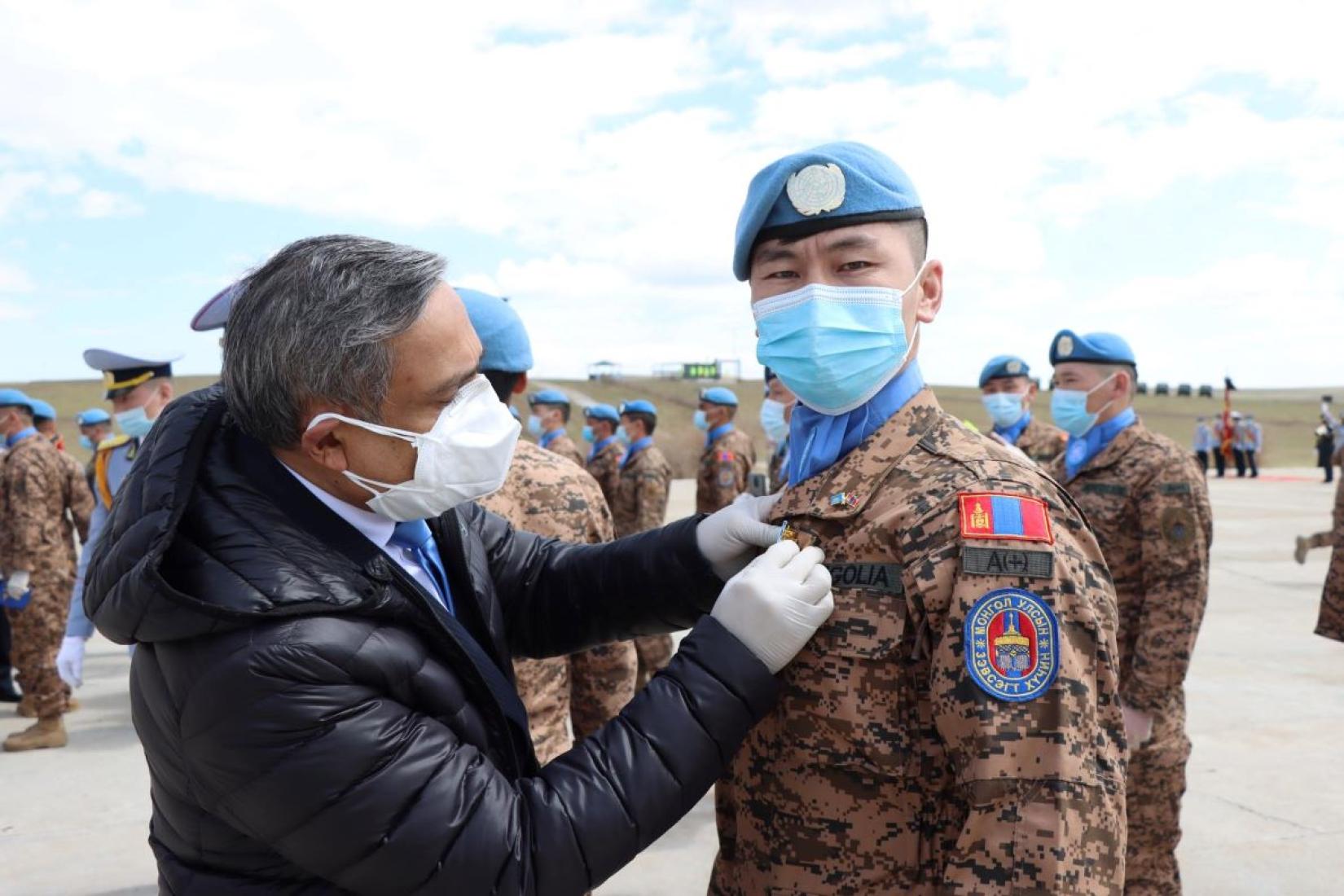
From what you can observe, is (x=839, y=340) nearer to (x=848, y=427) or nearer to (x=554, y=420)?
(x=848, y=427)

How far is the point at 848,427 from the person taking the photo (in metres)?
1.84

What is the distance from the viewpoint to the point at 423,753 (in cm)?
143

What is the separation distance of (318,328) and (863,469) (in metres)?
0.90

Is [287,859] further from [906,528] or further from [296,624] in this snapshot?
[906,528]

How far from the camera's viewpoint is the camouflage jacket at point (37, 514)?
7027 millimetres

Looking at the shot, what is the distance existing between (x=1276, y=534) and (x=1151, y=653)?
14141 millimetres

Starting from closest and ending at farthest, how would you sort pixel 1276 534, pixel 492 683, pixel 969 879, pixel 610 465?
pixel 969 879 → pixel 492 683 → pixel 610 465 → pixel 1276 534

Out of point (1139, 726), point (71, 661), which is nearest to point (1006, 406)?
point (1139, 726)

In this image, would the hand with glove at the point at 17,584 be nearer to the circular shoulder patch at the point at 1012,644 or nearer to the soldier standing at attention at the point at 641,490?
the soldier standing at attention at the point at 641,490

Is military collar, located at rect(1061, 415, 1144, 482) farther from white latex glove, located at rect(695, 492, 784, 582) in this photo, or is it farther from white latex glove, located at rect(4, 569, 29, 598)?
white latex glove, located at rect(4, 569, 29, 598)

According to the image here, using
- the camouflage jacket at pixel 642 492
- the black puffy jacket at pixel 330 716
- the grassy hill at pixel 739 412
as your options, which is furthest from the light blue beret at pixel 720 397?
the grassy hill at pixel 739 412

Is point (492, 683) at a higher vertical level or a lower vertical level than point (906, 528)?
lower

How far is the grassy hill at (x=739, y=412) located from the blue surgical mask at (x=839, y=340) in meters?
33.9

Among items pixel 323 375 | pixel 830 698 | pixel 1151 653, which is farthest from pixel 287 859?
pixel 1151 653
